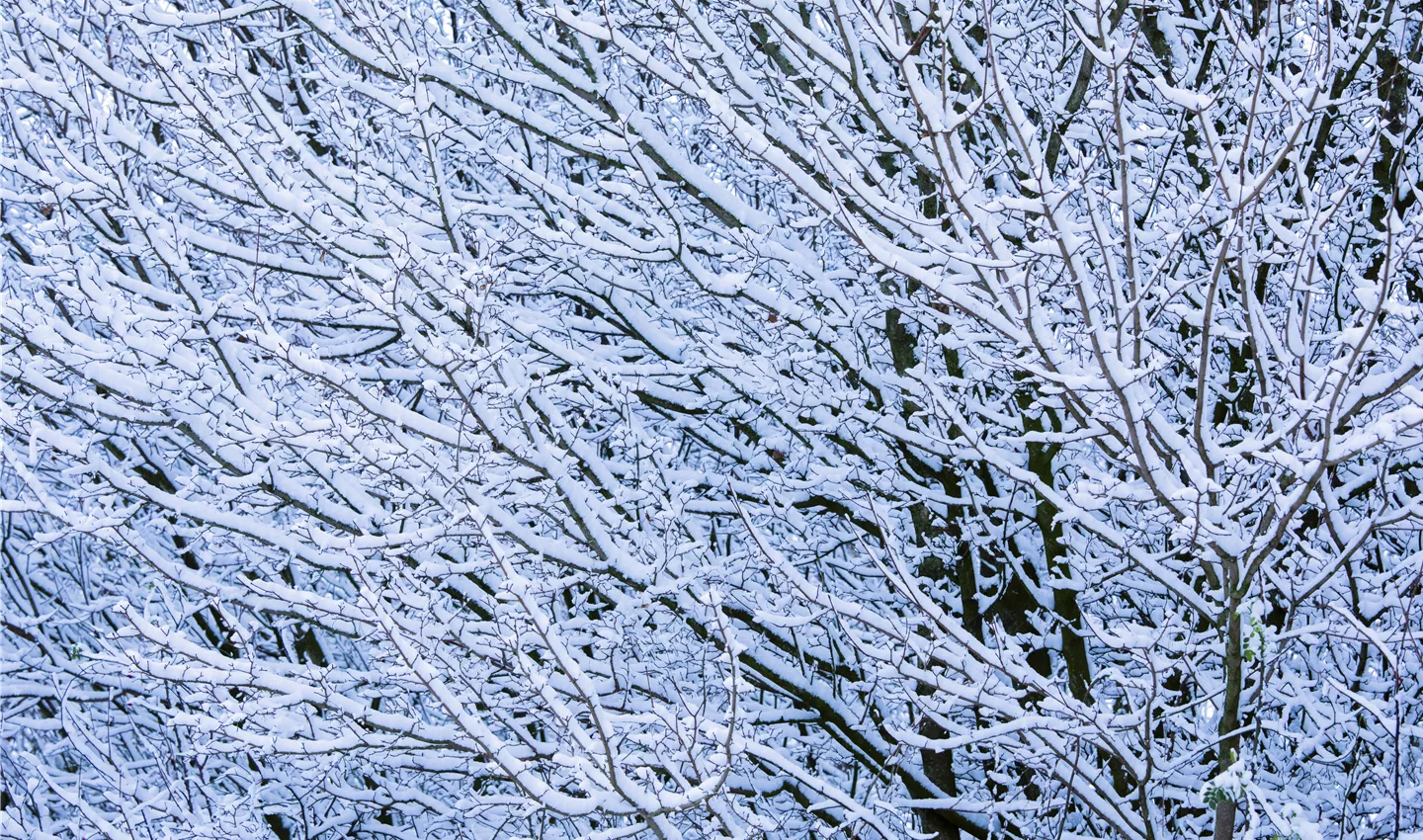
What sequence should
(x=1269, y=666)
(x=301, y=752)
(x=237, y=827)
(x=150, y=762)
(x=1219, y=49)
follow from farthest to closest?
(x=150, y=762) < (x=1219, y=49) < (x=237, y=827) < (x=1269, y=666) < (x=301, y=752)

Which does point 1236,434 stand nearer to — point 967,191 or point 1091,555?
point 1091,555

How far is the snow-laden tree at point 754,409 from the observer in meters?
2.65

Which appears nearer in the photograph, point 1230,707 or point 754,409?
point 1230,707

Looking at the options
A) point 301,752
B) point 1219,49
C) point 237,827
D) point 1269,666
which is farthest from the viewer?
point 1219,49

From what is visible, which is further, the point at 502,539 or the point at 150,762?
the point at 150,762

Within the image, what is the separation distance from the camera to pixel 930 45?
153 inches

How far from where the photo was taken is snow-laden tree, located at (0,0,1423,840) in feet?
8.69

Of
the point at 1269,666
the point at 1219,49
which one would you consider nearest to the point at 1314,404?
the point at 1269,666

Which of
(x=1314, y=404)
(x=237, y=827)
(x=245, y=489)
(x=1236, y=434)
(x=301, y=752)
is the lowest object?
(x=237, y=827)

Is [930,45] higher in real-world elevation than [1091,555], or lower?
higher

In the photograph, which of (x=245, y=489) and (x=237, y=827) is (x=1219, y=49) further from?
(x=237, y=827)

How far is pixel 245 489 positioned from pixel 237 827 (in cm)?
112

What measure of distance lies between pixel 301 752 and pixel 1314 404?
256 cm

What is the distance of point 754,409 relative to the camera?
14.3 feet
